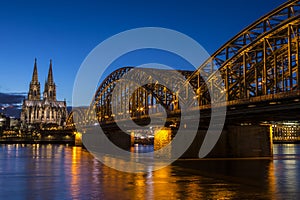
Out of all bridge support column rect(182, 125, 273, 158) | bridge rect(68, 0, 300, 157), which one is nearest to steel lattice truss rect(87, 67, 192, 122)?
bridge rect(68, 0, 300, 157)

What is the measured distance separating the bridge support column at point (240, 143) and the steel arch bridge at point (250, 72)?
570cm

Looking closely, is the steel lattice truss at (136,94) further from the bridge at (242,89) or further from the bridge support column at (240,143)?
the bridge support column at (240,143)

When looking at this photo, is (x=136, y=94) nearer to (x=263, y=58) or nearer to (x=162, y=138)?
(x=162, y=138)

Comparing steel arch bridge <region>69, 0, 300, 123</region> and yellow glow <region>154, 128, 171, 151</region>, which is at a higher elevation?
steel arch bridge <region>69, 0, 300, 123</region>

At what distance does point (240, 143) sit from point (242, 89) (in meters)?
9.25

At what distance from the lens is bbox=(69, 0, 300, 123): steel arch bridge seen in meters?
46.0

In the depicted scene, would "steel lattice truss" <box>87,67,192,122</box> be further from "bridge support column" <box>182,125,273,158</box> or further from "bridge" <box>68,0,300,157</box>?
"bridge support column" <box>182,125,273,158</box>

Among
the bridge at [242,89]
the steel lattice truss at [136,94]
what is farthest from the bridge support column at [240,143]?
the steel lattice truss at [136,94]

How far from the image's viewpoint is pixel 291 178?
35969 millimetres

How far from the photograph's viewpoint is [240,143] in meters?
67.6

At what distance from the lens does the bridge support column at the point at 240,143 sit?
6719 cm

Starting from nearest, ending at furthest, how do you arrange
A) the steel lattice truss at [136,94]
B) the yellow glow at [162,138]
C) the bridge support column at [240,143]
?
the bridge support column at [240,143] < the yellow glow at [162,138] < the steel lattice truss at [136,94]

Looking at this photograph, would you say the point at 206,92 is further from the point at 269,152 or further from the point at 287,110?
the point at 287,110

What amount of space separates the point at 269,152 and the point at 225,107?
1971 centimetres
